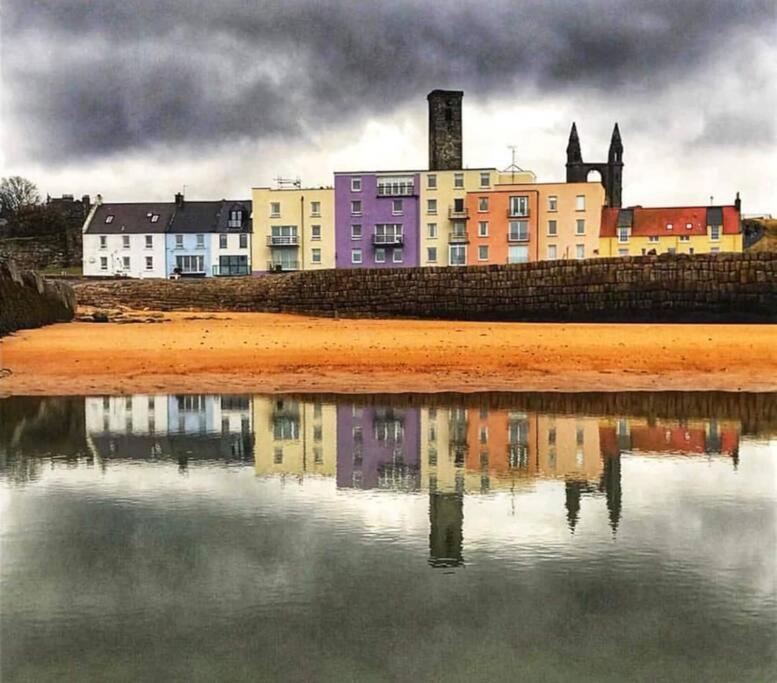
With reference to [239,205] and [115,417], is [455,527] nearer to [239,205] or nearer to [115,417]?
[115,417]

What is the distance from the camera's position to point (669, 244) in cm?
7788

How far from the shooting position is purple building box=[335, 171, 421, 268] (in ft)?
246

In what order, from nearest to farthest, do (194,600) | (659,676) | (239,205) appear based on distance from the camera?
(659,676), (194,600), (239,205)

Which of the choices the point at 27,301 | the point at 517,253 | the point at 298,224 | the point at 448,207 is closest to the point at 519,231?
the point at 517,253

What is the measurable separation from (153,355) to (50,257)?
7913 centimetres

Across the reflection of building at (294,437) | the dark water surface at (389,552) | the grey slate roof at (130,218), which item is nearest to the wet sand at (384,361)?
the reflection of building at (294,437)

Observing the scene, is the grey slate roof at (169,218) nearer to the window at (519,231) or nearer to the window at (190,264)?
the window at (190,264)

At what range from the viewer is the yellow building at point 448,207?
2916 inches

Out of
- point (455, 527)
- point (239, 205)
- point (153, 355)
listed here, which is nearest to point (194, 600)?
point (455, 527)

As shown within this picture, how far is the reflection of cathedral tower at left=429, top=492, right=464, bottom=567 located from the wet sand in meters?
6.20

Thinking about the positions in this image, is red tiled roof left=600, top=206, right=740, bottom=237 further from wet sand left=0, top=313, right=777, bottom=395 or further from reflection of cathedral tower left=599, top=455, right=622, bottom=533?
reflection of cathedral tower left=599, top=455, right=622, bottom=533

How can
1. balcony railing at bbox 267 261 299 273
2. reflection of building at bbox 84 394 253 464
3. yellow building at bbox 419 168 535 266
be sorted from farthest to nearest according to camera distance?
balcony railing at bbox 267 261 299 273 < yellow building at bbox 419 168 535 266 < reflection of building at bbox 84 394 253 464

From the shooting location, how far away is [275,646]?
422 cm

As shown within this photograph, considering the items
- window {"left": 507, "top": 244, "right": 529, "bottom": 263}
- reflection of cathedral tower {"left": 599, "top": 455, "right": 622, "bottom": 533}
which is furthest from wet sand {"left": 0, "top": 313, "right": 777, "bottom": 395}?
window {"left": 507, "top": 244, "right": 529, "bottom": 263}
